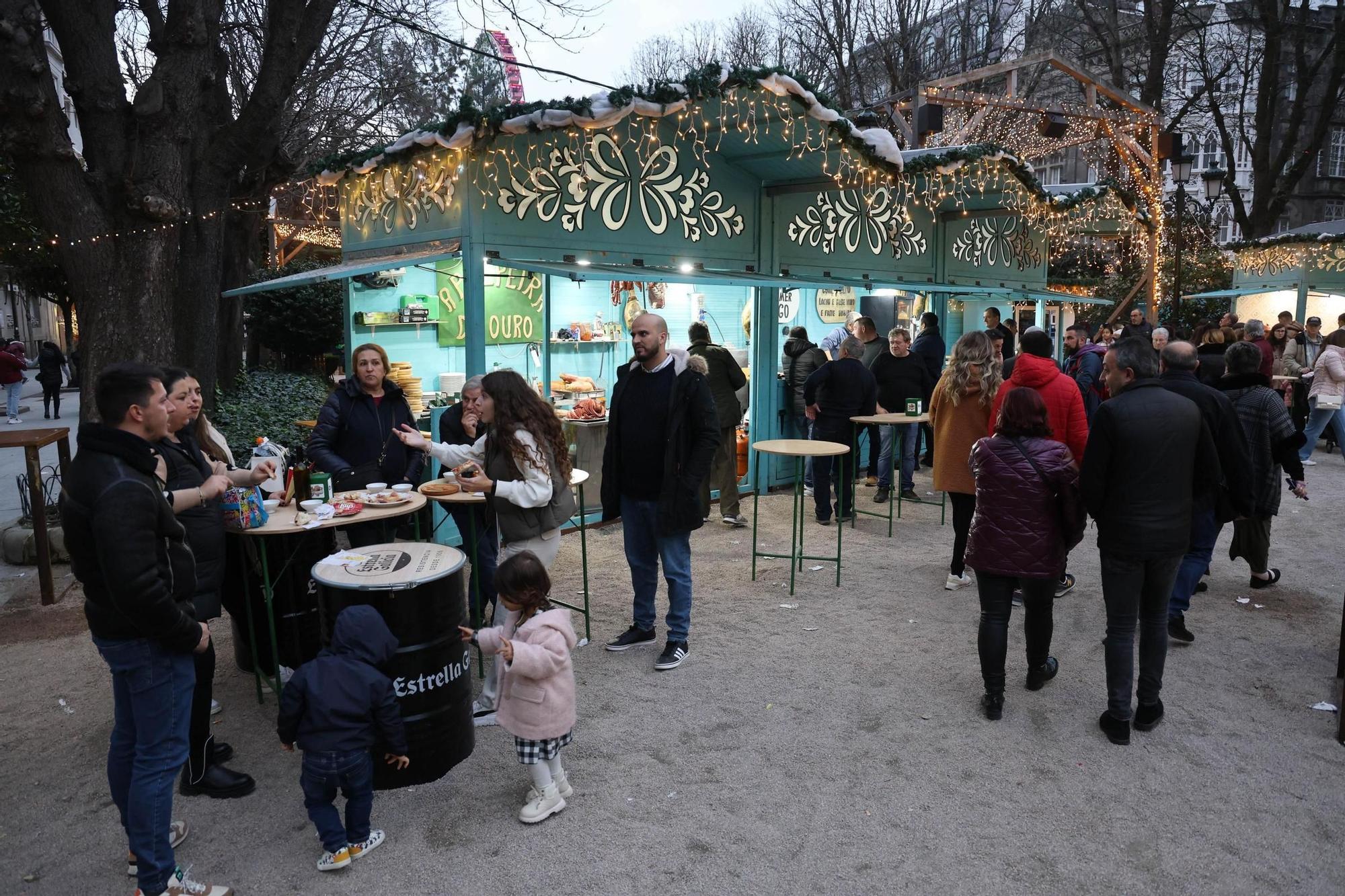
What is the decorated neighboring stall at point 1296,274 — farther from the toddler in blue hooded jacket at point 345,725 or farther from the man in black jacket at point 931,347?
the toddler in blue hooded jacket at point 345,725

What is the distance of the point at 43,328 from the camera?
165 feet

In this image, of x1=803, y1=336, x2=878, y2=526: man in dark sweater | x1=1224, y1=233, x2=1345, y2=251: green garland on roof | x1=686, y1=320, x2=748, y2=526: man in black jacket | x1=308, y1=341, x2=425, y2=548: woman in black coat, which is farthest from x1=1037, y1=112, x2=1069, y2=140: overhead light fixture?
x1=308, y1=341, x2=425, y2=548: woman in black coat

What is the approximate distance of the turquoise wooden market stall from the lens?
716 centimetres

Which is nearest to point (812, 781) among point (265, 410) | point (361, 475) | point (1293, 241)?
point (361, 475)

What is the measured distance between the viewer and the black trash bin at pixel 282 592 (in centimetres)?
465

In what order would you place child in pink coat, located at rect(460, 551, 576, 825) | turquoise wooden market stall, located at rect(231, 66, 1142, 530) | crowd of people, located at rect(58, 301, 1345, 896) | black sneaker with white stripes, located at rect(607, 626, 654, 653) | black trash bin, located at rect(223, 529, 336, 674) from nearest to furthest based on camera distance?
crowd of people, located at rect(58, 301, 1345, 896)
child in pink coat, located at rect(460, 551, 576, 825)
black trash bin, located at rect(223, 529, 336, 674)
black sneaker with white stripes, located at rect(607, 626, 654, 653)
turquoise wooden market stall, located at rect(231, 66, 1142, 530)

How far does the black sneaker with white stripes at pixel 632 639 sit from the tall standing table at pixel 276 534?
1467mm

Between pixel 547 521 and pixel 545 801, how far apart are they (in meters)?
1.39

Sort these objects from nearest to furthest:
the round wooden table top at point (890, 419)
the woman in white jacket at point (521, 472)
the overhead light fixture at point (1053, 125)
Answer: the woman in white jacket at point (521, 472) < the round wooden table top at point (890, 419) < the overhead light fixture at point (1053, 125)

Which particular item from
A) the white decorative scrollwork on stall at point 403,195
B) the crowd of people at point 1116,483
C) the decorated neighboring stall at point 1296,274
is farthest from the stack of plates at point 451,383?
the decorated neighboring stall at point 1296,274

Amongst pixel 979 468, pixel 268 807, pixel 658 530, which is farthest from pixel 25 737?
pixel 979 468

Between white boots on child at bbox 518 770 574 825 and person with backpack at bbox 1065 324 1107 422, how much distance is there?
7.60 metres

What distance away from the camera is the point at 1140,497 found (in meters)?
3.96

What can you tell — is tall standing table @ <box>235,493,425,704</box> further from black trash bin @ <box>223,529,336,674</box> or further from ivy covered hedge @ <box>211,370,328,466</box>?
ivy covered hedge @ <box>211,370,328,466</box>
